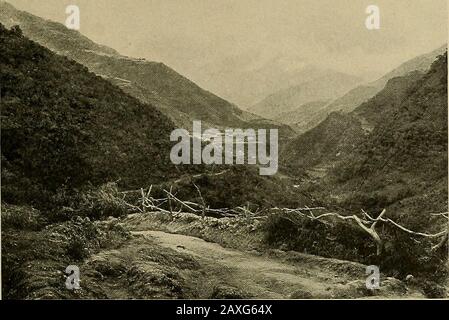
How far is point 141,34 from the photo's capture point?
1366 cm

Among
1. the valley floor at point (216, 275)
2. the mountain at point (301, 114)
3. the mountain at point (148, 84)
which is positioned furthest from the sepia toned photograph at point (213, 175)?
the mountain at point (301, 114)

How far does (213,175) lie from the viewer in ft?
49.4

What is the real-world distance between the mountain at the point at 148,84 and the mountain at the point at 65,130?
3.69m

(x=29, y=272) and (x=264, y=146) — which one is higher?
(x=264, y=146)

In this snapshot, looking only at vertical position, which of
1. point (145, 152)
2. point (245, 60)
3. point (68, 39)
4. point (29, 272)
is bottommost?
point (29, 272)

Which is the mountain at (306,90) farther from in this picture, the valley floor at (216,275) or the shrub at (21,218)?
the shrub at (21,218)

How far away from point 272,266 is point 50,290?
4.34 m

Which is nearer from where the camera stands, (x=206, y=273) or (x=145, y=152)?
(x=206, y=273)

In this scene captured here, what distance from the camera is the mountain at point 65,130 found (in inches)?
473

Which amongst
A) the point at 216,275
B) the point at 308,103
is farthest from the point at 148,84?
the point at 216,275
